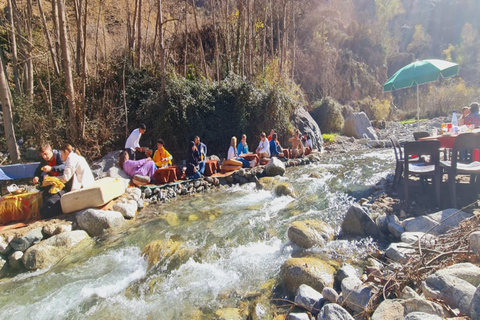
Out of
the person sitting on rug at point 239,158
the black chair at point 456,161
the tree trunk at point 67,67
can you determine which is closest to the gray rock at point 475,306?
the black chair at point 456,161

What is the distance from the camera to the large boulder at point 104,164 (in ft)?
26.2

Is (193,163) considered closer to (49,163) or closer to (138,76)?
(49,163)

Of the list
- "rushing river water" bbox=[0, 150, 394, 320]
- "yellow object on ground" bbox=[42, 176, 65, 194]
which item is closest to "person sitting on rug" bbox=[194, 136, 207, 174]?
"rushing river water" bbox=[0, 150, 394, 320]

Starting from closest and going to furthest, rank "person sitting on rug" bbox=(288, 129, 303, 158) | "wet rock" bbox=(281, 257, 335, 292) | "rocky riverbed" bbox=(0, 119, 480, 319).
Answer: "rocky riverbed" bbox=(0, 119, 480, 319) → "wet rock" bbox=(281, 257, 335, 292) → "person sitting on rug" bbox=(288, 129, 303, 158)

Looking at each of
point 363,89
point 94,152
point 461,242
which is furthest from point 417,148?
point 363,89

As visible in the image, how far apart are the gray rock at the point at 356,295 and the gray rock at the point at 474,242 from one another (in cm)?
107

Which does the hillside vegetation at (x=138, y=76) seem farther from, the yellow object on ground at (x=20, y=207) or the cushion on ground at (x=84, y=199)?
the cushion on ground at (x=84, y=199)

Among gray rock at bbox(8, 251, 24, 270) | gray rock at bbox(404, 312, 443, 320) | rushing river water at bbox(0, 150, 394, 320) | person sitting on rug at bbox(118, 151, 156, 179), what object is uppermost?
person sitting on rug at bbox(118, 151, 156, 179)

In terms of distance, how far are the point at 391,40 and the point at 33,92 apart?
44.2 meters

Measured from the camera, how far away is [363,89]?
30.4 metres

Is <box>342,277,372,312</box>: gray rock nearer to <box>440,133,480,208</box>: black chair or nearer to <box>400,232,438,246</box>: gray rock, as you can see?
<box>400,232,438,246</box>: gray rock

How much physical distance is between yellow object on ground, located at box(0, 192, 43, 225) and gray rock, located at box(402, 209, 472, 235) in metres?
6.55

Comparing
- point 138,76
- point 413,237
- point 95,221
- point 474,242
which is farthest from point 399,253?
point 138,76

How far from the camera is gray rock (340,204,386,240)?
4.27 m
